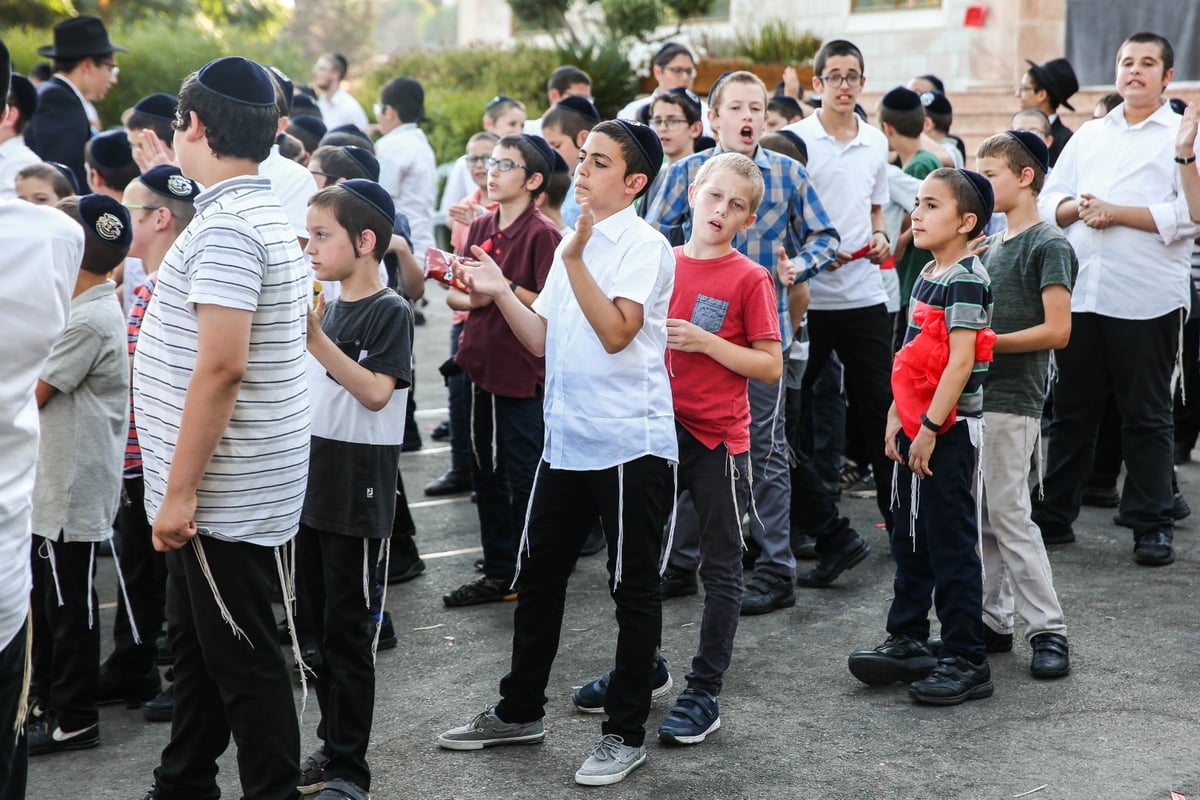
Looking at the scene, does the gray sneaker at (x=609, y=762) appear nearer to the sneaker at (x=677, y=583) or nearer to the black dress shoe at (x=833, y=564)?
the sneaker at (x=677, y=583)

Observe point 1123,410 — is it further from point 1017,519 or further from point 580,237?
point 580,237

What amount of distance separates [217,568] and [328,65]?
11754mm

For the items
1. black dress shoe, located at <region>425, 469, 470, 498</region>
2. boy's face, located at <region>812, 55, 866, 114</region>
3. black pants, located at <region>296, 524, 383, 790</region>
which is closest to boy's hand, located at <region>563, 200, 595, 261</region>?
black pants, located at <region>296, 524, 383, 790</region>

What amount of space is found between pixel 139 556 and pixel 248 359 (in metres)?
1.86

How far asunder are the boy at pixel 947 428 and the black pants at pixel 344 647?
1816 mm

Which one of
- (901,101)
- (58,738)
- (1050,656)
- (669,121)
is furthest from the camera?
(901,101)

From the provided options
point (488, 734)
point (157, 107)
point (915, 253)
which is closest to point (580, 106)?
point (157, 107)

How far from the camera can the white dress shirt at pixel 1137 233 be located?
6070 mm

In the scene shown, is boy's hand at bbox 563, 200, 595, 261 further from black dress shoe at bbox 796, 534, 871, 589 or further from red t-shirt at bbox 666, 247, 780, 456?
black dress shoe at bbox 796, 534, 871, 589

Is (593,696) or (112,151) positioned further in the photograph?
(112,151)

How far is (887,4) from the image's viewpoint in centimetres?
2153

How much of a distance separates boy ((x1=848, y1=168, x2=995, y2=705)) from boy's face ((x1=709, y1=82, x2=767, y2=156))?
4.03ft

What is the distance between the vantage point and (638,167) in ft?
13.1

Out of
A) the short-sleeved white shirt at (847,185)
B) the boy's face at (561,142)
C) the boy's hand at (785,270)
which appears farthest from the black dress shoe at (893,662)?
the boy's face at (561,142)
